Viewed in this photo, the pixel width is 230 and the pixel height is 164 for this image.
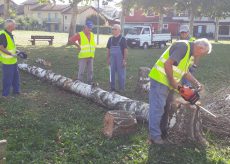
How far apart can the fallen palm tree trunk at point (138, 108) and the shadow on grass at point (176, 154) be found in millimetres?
235

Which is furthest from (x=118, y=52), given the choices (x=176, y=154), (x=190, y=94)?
(x=176, y=154)

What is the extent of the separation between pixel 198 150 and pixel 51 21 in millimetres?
78726

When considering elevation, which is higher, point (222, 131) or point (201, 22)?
point (201, 22)

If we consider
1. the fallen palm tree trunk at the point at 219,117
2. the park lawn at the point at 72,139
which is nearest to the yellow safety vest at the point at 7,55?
the park lawn at the point at 72,139

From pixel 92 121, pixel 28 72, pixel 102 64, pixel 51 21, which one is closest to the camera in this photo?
pixel 92 121

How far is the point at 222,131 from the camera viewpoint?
6.04m

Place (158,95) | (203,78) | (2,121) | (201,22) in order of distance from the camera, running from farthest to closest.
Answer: (201,22) < (203,78) < (2,121) < (158,95)

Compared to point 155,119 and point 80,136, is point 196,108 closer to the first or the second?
point 155,119

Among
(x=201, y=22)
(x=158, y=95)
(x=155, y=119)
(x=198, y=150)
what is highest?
(x=201, y=22)

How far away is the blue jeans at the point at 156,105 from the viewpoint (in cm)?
526

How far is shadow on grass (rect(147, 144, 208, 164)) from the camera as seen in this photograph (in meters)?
4.93

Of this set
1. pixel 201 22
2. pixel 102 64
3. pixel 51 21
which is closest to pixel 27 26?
pixel 51 21

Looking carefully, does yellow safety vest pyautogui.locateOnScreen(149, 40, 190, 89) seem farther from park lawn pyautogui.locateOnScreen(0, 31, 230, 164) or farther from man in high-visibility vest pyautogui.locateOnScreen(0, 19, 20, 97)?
man in high-visibility vest pyautogui.locateOnScreen(0, 19, 20, 97)

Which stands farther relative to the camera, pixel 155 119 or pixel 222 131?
pixel 222 131
